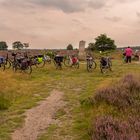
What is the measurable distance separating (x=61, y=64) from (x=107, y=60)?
19.5 ft

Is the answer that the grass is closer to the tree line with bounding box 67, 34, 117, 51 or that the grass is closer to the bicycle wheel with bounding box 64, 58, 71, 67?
the bicycle wheel with bounding box 64, 58, 71, 67

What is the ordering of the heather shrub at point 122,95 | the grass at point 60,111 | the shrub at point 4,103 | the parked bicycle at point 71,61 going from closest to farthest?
the grass at point 60,111
the heather shrub at point 122,95
the shrub at point 4,103
the parked bicycle at point 71,61

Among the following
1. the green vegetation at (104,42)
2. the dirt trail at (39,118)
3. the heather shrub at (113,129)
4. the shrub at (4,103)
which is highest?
the green vegetation at (104,42)

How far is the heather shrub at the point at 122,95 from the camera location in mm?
13055

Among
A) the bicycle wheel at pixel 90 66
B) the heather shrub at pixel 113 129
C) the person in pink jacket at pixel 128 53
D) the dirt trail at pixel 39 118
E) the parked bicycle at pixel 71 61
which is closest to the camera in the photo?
the heather shrub at pixel 113 129

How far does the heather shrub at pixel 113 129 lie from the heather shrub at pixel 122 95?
2505 mm

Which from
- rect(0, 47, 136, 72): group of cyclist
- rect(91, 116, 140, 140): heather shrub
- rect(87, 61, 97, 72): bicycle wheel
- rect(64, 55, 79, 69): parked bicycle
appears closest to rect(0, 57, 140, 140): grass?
rect(91, 116, 140, 140): heather shrub

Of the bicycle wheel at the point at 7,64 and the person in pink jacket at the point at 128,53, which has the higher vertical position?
the person in pink jacket at the point at 128,53

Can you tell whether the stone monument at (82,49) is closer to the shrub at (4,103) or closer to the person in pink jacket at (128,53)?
the person in pink jacket at (128,53)

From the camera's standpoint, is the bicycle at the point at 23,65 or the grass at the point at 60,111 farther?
the bicycle at the point at 23,65

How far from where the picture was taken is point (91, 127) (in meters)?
10.5

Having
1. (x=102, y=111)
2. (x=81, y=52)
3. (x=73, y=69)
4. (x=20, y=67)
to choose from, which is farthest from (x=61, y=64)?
(x=102, y=111)

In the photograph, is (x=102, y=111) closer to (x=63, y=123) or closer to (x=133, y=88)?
(x=63, y=123)

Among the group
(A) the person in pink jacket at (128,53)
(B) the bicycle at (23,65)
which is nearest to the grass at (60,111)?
(B) the bicycle at (23,65)
